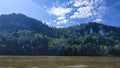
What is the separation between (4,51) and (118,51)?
181 feet

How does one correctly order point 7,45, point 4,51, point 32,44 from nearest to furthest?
point 4,51
point 7,45
point 32,44

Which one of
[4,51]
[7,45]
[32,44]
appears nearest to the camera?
[4,51]

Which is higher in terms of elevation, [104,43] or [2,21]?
[2,21]

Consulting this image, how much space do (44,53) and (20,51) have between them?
11273 millimetres

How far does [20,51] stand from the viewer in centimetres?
12469

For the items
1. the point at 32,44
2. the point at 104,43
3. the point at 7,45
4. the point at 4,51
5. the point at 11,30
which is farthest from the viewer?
the point at 11,30

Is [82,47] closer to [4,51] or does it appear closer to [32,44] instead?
[32,44]

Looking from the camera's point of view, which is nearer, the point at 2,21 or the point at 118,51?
the point at 118,51

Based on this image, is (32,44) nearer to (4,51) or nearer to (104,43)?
(4,51)

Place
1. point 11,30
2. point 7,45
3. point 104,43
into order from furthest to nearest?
point 11,30
point 104,43
point 7,45

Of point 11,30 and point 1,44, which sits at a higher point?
point 11,30

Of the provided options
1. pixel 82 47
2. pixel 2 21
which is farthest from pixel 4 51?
pixel 2 21

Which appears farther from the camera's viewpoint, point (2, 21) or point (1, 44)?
point (2, 21)

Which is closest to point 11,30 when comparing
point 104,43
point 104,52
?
point 104,43
